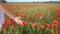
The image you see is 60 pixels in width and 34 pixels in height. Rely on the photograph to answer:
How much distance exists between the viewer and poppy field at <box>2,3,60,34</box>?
43.9 inches

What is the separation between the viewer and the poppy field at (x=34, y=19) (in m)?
1.12

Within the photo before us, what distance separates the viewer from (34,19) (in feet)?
3.78

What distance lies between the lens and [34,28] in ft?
3.67

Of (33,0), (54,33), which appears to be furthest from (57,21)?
(33,0)

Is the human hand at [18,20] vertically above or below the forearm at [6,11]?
below

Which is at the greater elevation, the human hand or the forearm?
the forearm

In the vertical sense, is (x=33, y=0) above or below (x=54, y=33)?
above

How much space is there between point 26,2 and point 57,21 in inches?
9.2

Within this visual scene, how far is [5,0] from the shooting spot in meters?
1.20

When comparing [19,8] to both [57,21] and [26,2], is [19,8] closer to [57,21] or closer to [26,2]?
[26,2]

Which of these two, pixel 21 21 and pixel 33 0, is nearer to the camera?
pixel 21 21

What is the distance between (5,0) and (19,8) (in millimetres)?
101

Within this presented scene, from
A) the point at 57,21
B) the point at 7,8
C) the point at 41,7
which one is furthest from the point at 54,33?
the point at 7,8

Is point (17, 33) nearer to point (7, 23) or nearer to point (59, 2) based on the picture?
point (7, 23)
